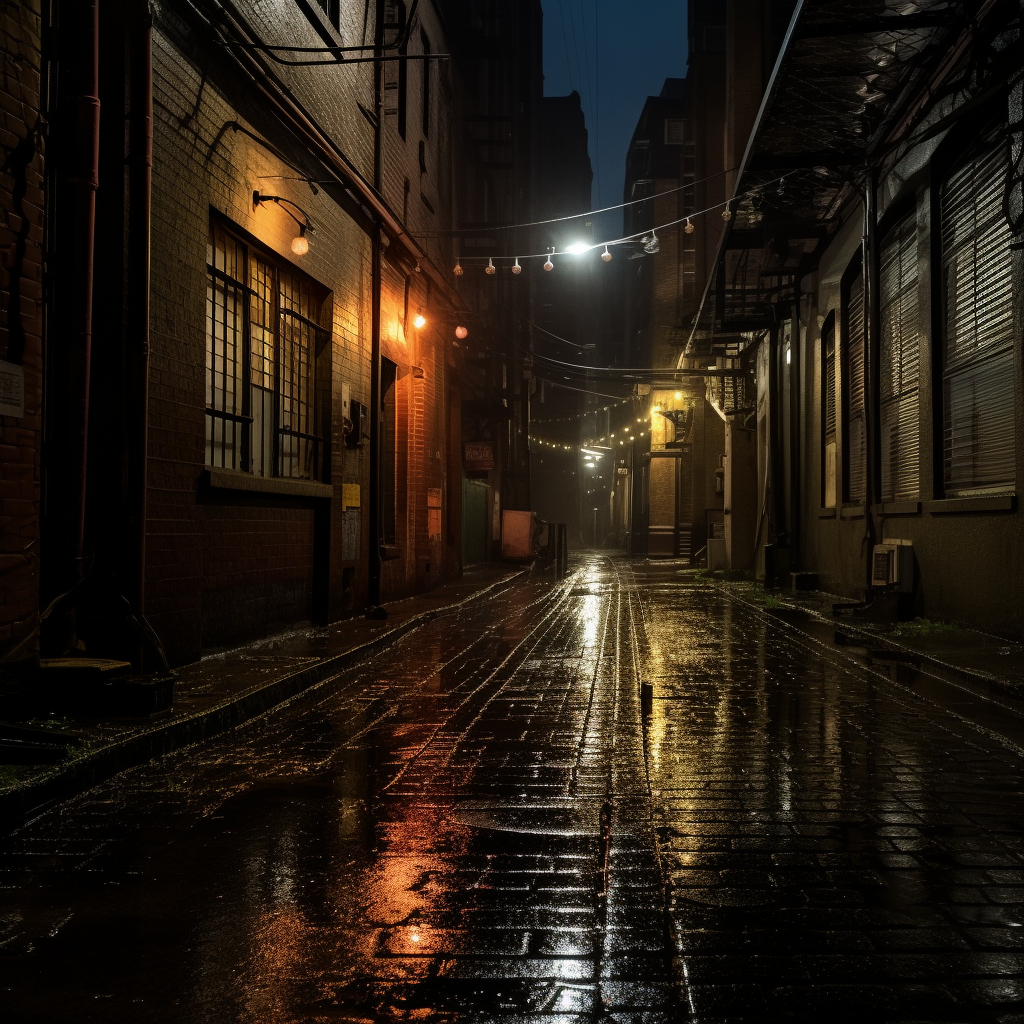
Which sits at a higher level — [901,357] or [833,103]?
[833,103]

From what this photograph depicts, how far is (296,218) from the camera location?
1181 cm

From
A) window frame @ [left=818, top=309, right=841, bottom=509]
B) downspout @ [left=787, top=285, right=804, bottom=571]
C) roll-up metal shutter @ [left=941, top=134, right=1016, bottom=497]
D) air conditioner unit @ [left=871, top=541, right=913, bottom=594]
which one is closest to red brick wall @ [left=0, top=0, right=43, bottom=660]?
roll-up metal shutter @ [left=941, top=134, right=1016, bottom=497]

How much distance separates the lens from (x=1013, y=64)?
1015cm

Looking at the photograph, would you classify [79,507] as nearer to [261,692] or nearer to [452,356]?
[261,692]

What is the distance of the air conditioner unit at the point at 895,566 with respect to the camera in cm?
1302

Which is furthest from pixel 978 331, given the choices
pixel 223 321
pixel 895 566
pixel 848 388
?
pixel 223 321

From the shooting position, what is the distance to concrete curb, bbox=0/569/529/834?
15.3ft

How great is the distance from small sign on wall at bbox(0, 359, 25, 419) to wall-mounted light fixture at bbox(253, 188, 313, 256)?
489 cm

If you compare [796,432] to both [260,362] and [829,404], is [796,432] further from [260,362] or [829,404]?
[260,362]

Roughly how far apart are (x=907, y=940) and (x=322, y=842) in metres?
2.25

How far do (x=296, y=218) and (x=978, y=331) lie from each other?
24.7 ft

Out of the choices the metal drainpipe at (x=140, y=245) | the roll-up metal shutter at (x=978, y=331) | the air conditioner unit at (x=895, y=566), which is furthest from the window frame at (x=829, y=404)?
the metal drainpipe at (x=140, y=245)

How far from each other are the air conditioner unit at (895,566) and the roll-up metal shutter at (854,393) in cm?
320

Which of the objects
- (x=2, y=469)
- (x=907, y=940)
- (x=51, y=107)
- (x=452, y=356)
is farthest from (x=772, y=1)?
(x=907, y=940)
